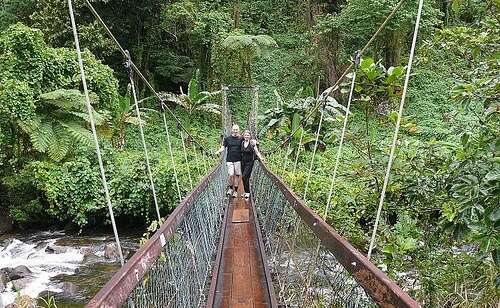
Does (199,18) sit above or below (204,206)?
above

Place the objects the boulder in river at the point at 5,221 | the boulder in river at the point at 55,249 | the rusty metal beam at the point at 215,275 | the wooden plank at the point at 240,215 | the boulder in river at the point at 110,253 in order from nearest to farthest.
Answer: the rusty metal beam at the point at 215,275
the wooden plank at the point at 240,215
the boulder in river at the point at 110,253
the boulder in river at the point at 55,249
the boulder in river at the point at 5,221

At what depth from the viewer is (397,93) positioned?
271 centimetres

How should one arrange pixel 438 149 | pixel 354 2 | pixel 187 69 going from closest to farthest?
1. pixel 438 149
2. pixel 354 2
3. pixel 187 69

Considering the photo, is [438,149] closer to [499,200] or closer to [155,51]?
[499,200]

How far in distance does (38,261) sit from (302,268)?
4982 millimetres

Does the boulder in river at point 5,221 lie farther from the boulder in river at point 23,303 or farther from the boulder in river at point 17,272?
the boulder in river at point 23,303

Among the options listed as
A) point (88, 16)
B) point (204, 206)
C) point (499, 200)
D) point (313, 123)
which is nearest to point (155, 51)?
point (88, 16)

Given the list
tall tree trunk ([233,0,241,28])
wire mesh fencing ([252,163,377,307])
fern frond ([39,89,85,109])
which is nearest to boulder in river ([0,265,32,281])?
fern frond ([39,89,85,109])

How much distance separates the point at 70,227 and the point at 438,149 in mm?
6418

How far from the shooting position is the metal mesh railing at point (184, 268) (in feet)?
3.80

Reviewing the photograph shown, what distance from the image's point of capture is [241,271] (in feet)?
9.05

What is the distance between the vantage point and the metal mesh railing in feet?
3.80

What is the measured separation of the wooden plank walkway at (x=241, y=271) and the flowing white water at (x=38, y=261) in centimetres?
237

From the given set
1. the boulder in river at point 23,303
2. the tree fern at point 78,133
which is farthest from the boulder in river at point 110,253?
the tree fern at point 78,133
